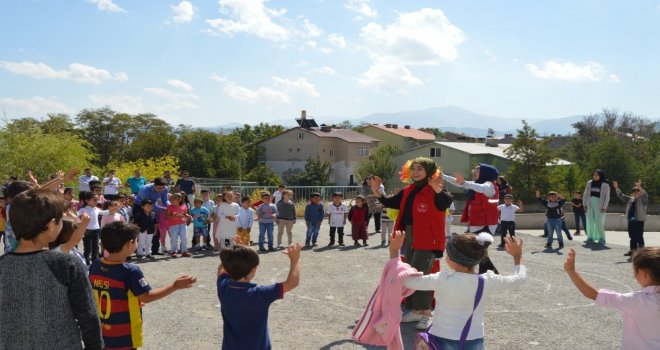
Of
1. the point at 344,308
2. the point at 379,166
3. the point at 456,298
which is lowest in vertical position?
the point at 344,308

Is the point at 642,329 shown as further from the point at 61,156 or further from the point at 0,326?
the point at 61,156

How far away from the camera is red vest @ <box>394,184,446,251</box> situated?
6.34 metres

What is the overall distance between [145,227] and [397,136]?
73074 millimetres

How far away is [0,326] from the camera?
2.84 meters

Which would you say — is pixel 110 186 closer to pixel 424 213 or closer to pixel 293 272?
pixel 424 213

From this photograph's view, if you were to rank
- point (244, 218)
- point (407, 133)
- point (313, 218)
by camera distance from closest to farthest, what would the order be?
1. point (244, 218)
2. point (313, 218)
3. point (407, 133)

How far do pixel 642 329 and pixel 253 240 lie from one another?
1202 centimetres

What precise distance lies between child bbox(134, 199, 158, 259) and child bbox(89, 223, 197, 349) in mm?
8323

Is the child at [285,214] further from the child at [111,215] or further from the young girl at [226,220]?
the child at [111,215]

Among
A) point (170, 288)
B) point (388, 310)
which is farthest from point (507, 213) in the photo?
point (170, 288)

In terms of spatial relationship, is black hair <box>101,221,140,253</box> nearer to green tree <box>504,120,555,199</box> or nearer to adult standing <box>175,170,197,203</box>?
adult standing <box>175,170,197,203</box>

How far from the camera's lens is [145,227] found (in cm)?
1173

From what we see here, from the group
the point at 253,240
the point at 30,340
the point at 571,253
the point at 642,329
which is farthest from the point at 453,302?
the point at 253,240

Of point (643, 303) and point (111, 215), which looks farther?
point (111, 215)
